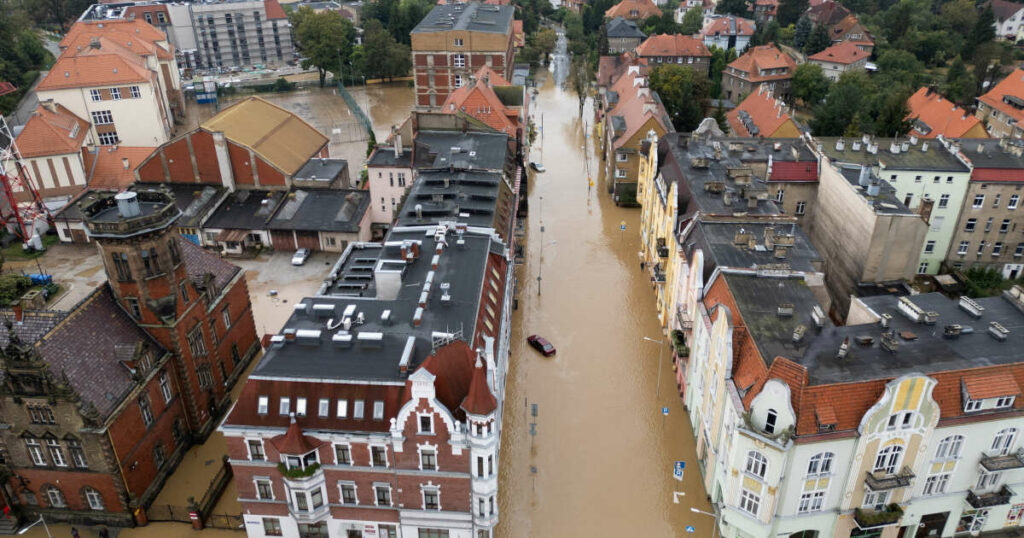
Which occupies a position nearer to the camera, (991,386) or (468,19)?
(991,386)

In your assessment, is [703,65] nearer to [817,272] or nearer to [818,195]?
[818,195]

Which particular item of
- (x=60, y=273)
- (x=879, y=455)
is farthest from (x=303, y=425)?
(x=60, y=273)

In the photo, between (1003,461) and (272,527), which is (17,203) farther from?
(1003,461)

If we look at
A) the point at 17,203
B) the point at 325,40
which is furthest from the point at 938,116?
the point at 17,203

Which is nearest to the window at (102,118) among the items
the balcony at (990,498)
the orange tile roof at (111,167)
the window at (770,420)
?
the orange tile roof at (111,167)

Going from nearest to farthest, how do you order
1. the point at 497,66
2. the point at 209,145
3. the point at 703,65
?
1. the point at 209,145
2. the point at 497,66
3. the point at 703,65

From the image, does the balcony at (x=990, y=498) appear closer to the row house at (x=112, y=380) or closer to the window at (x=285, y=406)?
the window at (x=285, y=406)
